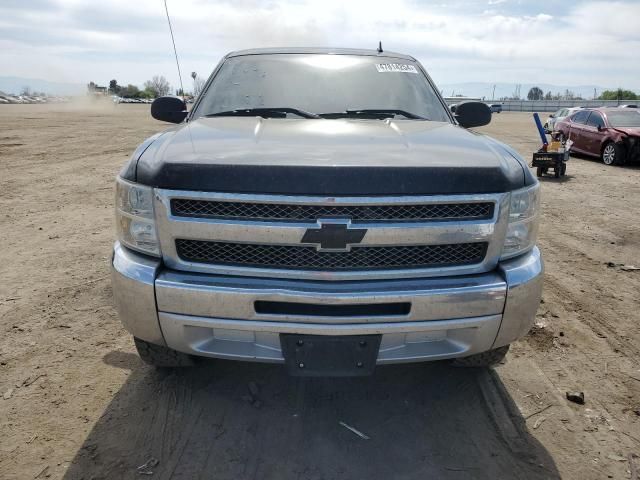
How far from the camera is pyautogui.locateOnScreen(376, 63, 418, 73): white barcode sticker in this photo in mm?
3814

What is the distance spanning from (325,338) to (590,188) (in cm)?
952

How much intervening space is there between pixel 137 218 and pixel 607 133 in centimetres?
1455

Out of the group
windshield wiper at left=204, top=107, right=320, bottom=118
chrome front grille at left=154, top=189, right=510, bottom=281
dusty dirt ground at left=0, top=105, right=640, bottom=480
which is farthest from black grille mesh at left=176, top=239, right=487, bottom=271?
windshield wiper at left=204, top=107, right=320, bottom=118

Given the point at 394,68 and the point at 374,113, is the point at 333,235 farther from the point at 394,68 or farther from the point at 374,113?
the point at 394,68

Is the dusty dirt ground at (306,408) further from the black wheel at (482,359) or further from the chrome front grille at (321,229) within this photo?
the chrome front grille at (321,229)

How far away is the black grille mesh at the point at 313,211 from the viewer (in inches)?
85.7

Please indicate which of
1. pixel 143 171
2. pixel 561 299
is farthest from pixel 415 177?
pixel 561 299

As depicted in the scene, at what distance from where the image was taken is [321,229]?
7.11 feet

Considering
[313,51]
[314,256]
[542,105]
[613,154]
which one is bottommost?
[542,105]

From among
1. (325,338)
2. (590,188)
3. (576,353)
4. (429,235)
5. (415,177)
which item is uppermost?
(415,177)

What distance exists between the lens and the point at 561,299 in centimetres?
433

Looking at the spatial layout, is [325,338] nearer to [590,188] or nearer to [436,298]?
[436,298]

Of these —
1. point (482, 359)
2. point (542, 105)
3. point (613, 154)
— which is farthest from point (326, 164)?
point (542, 105)

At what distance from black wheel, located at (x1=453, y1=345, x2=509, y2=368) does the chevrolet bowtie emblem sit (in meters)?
1.13
